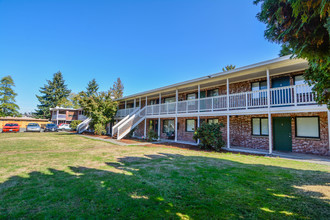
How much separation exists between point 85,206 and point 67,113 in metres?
46.0

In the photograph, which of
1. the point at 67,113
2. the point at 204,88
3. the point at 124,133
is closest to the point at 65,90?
the point at 67,113

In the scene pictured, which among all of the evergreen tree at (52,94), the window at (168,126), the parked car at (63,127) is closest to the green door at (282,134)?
the window at (168,126)

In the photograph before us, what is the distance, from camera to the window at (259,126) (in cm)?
1135

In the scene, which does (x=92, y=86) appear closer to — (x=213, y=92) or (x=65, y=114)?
(x=65, y=114)

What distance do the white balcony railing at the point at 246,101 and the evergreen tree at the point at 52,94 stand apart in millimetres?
50185

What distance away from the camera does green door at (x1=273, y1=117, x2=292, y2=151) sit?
34.0 ft

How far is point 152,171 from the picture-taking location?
5.28m

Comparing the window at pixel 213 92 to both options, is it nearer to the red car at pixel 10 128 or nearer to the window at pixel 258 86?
the window at pixel 258 86

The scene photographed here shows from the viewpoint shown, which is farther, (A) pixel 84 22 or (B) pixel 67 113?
(B) pixel 67 113

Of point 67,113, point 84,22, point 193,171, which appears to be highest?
point 84,22

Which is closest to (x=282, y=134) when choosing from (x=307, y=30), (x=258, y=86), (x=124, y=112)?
(x=258, y=86)

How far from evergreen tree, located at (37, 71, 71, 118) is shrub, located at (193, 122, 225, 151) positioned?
57.0m

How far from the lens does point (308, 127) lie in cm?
966

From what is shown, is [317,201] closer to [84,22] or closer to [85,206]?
[85,206]
